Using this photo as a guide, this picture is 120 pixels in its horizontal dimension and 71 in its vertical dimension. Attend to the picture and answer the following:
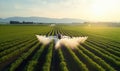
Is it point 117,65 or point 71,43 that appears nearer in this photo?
point 117,65

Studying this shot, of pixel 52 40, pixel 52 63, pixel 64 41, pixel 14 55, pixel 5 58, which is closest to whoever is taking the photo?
pixel 52 63

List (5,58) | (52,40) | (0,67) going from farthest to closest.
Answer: (52,40)
(5,58)
(0,67)

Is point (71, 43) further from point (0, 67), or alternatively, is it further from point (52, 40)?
point (0, 67)

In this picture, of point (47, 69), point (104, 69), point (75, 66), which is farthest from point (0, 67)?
point (104, 69)

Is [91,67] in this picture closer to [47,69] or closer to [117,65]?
[117,65]

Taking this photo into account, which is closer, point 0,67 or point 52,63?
point 0,67

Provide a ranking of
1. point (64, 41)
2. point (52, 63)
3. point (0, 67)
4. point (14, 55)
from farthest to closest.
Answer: point (64, 41) < point (14, 55) < point (52, 63) < point (0, 67)

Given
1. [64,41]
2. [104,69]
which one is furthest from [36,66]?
[64,41]

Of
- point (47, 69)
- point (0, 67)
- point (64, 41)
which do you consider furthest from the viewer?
point (64, 41)

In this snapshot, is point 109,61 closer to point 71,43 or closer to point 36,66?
point 36,66
